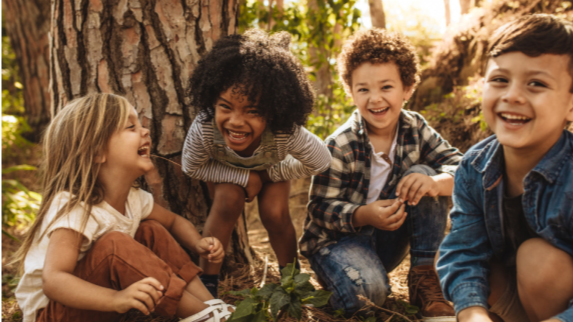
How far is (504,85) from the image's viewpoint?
1.34 m

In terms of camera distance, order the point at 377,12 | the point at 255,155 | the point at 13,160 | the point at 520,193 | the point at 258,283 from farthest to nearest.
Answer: the point at 13,160 < the point at 377,12 < the point at 258,283 < the point at 255,155 < the point at 520,193

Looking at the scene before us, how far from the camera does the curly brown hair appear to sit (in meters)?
2.19

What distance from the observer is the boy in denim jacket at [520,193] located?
1.27 meters

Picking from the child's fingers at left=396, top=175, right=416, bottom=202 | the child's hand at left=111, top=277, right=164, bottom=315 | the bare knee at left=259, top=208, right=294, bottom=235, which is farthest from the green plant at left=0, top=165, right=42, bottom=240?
the child's fingers at left=396, top=175, right=416, bottom=202

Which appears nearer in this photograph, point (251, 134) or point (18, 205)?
point (251, 134)

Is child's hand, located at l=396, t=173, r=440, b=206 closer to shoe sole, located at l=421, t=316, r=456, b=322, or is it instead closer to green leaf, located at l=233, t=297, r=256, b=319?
shoe sole, located at l=421, t=316, r=456, b=322

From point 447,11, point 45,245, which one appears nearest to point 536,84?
point 45,245

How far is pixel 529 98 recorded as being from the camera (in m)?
1.27

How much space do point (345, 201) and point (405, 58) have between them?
813mm

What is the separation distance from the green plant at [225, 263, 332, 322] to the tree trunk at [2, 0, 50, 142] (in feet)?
16.4

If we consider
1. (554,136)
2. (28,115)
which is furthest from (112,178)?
(28,115)

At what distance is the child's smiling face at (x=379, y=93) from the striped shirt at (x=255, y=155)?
1.06 feet

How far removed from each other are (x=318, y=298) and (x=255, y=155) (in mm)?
752

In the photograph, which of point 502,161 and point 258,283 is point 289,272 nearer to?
point 258,283
